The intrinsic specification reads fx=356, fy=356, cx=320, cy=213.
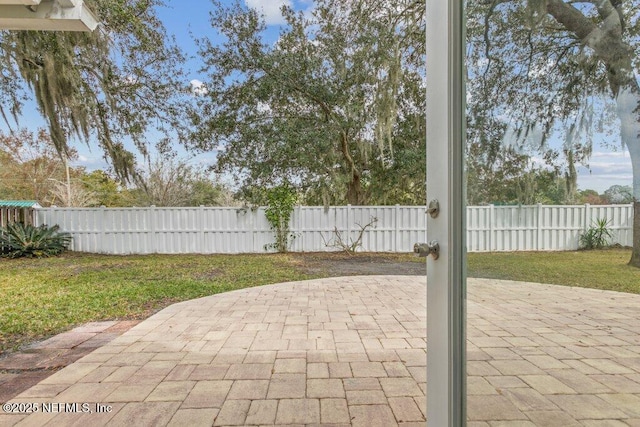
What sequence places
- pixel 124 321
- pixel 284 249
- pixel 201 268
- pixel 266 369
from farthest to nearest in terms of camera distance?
pixel 284 249
pixel 201 268
pixel 124 321
pixel 266 369

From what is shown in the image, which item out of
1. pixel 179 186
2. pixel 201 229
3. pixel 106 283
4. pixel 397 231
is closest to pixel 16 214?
pixel 201 229

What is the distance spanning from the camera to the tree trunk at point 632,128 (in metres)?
0.67

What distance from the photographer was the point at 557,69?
825 millimetres

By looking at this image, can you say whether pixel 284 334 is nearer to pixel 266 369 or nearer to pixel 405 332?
pixel 266 369

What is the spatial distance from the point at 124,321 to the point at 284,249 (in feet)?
16.0

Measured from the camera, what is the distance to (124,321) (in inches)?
123

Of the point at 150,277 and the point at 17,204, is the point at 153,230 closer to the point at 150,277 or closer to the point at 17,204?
the point at 150,277

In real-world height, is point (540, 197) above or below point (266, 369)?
above

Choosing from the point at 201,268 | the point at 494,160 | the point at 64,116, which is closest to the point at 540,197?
the point at 494,160

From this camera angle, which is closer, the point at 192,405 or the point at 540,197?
the point at 540,197

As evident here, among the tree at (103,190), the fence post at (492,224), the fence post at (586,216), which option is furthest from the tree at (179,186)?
the fence post at (586,216)

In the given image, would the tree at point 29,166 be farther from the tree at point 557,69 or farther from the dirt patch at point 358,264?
the tree at point 557,69

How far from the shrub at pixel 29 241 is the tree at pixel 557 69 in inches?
334

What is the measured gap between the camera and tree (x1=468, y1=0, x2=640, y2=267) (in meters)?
0.69
